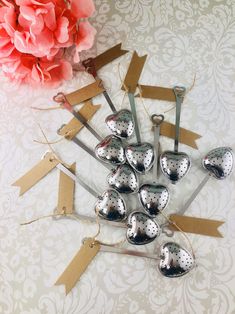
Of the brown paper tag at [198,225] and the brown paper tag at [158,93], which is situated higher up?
the brown paper tag at [158,93]

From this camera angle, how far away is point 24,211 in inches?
29.9

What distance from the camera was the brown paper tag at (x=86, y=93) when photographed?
81cm

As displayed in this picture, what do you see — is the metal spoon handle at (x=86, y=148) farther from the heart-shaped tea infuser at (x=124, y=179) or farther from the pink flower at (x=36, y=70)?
the pink flower at (x=36, y=70)

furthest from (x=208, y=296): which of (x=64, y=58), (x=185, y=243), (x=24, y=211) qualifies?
(x=64, y=58)

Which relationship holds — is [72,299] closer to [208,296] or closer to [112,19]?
[208,296]

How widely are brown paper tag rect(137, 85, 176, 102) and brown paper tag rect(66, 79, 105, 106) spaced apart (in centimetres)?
9

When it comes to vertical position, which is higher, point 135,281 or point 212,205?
point 212,205

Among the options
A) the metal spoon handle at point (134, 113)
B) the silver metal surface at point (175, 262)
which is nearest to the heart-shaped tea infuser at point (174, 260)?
the silver metal surface at point (175, 262)

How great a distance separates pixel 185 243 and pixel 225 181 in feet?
0.45

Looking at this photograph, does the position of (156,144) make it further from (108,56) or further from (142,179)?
(108,56)

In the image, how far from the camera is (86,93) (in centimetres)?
81

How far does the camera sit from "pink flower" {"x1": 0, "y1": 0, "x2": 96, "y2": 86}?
2.33 ft

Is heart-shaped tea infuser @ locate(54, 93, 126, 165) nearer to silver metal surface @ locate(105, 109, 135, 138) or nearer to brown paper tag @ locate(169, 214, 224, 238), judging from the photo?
silver metal surface @ locate(105, 109, 135, 138)

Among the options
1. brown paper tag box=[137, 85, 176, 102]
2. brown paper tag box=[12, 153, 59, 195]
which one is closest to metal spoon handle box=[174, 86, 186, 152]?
brown paper tag box=[137, 85, 176, 102]
